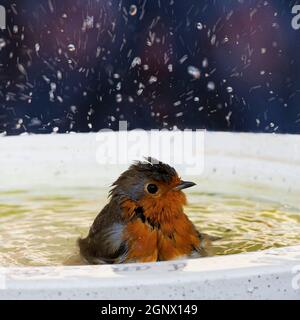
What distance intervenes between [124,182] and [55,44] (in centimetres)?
379

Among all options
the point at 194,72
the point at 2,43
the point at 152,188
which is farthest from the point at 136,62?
the point at 152,188

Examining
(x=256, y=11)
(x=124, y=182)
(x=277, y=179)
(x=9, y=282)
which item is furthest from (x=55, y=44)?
(x=9, y=282)

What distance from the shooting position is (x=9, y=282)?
1.94 metres

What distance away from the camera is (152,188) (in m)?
2.96

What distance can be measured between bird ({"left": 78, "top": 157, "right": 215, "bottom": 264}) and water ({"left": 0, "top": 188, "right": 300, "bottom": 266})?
8.6 inches

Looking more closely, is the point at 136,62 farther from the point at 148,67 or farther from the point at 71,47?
the point at 71,47

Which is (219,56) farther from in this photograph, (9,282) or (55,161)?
(9,282)

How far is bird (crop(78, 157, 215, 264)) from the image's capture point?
2844mm

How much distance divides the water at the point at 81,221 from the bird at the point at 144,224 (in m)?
0.22

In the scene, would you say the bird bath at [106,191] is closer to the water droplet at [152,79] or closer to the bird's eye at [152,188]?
the bird's eye at [152,188]

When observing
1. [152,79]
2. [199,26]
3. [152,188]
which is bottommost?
[152,188]

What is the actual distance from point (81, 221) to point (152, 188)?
0.68m

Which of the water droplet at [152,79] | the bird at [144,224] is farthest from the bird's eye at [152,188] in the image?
the water droplet at [152,79]

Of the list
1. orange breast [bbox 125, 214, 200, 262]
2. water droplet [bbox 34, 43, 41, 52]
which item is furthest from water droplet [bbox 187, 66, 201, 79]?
orange breast [bbox 125, 214, 200, 262]
